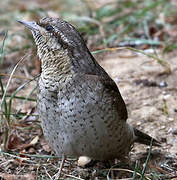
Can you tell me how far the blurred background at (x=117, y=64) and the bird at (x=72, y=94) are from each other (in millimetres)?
401

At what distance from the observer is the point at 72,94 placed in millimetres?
3143

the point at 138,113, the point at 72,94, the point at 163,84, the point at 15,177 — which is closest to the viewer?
the point at 72,94

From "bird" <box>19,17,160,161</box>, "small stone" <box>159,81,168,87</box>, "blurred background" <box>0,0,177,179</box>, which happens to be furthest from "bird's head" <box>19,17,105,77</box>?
"small stone" <box>159,81,168,87</box>

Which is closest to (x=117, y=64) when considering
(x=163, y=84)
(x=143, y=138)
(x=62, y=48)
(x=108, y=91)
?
(x=163, y=84)

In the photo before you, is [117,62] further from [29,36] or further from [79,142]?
[79,142]

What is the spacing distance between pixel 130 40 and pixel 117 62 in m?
0.36

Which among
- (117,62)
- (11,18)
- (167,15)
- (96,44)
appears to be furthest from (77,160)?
(11,18)

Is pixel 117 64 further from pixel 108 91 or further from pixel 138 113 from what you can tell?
pixel 108 91

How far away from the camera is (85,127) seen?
316cm

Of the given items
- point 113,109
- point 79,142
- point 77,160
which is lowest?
point 77,160

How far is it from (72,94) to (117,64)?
2.30 metres

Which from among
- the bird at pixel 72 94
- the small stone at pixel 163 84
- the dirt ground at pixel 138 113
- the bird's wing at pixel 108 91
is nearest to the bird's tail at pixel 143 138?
the dirt ground at pixel 138 113

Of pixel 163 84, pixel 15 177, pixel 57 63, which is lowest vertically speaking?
pixel 15 177

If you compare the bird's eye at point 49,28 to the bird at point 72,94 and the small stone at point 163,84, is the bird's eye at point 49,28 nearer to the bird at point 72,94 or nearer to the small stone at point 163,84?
the bird at point 72,94
